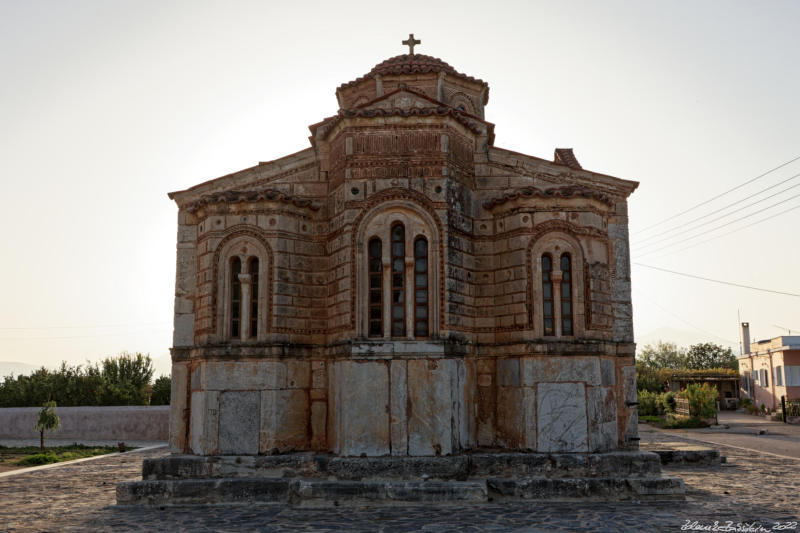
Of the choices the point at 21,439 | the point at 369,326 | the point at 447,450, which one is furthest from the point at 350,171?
the point at 21,439

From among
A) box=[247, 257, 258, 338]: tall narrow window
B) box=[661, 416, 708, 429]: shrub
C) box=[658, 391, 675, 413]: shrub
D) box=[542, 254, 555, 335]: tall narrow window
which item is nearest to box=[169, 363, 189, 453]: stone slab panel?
box=[247, 257, 258, 338]: tall narrow window

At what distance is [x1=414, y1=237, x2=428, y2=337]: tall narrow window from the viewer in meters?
12.0

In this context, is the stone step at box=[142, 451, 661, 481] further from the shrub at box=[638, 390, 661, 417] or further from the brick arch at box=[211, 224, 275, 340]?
the shrub at box=[638, 390, 661, 417]

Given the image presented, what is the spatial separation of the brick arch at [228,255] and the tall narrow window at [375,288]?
202cm

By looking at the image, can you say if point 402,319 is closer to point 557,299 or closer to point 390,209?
point 390,209

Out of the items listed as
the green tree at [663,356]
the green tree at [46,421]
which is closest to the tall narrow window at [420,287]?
the green tree at [46,421]

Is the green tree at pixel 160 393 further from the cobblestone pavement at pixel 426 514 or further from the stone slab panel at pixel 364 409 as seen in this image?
the stone slab panel at pixel 364 409

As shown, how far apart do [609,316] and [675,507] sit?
3.80 meters

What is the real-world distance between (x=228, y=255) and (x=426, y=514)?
20.7ft

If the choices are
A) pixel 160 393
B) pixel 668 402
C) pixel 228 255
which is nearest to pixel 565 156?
pixel 228 255

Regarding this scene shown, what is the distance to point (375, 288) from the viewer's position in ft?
39.9

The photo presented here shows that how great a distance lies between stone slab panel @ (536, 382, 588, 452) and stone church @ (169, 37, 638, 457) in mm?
27

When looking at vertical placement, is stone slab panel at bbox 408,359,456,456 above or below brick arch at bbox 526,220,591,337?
below

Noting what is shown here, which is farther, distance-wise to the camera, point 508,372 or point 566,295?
point 566,295
